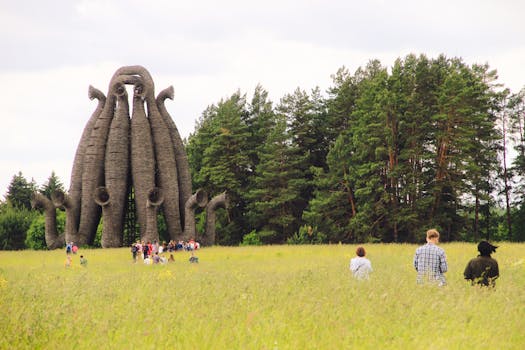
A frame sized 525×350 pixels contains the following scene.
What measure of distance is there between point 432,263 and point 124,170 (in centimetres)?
2500

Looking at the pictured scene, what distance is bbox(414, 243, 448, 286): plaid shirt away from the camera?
30.6ft

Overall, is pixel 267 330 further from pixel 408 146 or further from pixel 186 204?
pixel 408 146

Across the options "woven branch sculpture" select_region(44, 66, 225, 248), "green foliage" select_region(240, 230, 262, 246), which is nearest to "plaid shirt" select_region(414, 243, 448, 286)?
"woven branch sculpture" select_region(44, 66, 225, 248)

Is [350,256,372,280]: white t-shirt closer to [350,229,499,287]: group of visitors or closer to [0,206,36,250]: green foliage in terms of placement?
[350,229,499,287]: group of visitors

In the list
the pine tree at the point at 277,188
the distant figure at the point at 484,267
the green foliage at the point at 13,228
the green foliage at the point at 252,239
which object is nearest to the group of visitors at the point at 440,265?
the distant figure at the point at 484,267

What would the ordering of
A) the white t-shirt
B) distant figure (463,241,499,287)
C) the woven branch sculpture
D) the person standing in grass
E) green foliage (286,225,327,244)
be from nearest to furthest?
the person standing in grass → distant figure (463,241,499,287) → the white t-shirt → the woven branch sculpture → green foliage (286,225,327,244)

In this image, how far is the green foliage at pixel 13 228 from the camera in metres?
44.2

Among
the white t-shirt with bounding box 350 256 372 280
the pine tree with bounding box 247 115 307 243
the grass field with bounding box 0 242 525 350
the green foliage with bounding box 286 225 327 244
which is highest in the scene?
the pine tree with bounding box 247 115 307 243

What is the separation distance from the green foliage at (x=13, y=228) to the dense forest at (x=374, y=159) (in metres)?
0.24

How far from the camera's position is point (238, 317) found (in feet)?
22.8

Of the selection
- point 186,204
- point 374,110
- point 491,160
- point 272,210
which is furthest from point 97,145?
point 491,160

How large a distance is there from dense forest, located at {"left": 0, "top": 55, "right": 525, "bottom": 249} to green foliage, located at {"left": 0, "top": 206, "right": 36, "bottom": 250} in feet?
0.79

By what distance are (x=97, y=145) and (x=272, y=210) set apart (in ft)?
47.4

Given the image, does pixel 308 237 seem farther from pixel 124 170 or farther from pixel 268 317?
pixel 268 317
